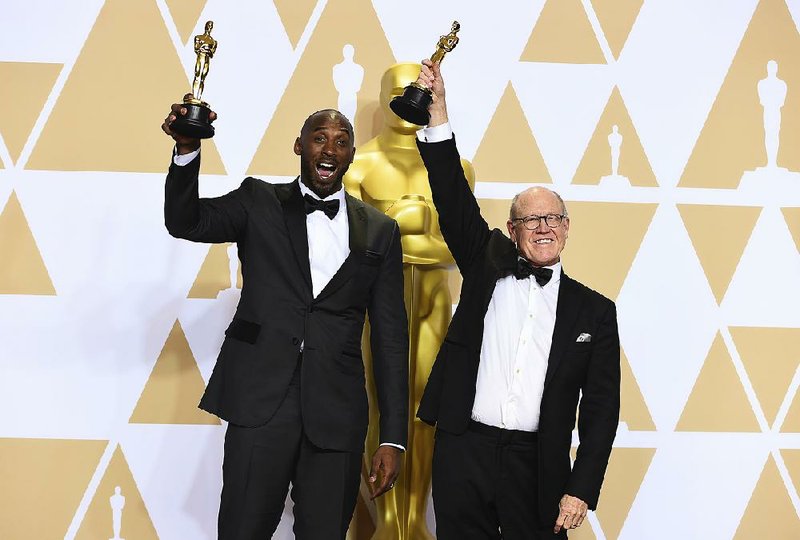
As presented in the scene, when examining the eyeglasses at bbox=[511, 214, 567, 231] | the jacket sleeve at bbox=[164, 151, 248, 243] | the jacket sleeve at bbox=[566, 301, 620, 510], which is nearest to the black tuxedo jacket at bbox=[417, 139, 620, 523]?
the jacket sleeve at bbox=[566, 301, 620, 510]

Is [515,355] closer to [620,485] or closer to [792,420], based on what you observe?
[620,485]

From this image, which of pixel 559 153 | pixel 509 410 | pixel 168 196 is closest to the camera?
pixel 168 196

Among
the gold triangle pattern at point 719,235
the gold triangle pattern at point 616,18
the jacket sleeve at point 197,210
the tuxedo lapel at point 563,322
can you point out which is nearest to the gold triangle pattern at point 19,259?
the jacket sleeve at point 197,210

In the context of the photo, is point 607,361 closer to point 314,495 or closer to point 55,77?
point 314,495

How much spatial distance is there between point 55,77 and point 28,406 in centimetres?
119

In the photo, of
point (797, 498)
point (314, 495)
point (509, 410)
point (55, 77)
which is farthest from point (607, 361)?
point (55, 77)

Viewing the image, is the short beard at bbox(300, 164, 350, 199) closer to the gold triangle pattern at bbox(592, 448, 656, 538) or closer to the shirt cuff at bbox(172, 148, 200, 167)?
the shirt cuff at bbox(172, 148, 200, 167)

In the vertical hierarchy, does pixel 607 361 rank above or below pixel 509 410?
above

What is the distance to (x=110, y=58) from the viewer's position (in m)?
3.16

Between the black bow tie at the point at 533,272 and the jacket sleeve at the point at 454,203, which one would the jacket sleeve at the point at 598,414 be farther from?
the jacket sleeve at the point at 454,203

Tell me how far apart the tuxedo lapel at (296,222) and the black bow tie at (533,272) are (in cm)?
54

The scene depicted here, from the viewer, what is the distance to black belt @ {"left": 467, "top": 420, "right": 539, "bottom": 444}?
6.97 feet

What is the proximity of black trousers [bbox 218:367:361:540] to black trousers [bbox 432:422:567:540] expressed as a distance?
268 mm

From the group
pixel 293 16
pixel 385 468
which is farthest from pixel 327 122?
pixel 293 16
